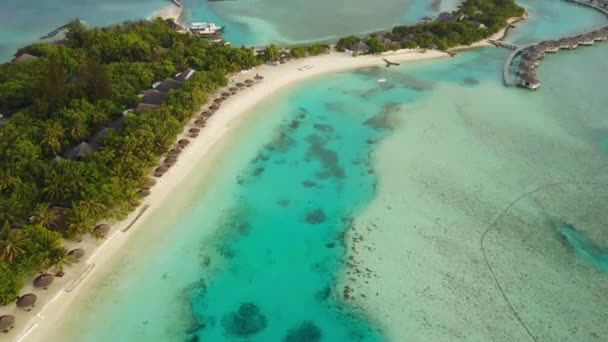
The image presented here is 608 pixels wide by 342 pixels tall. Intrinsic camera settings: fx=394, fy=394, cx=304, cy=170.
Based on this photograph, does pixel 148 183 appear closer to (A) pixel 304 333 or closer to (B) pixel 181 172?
(B) pixel 181 172

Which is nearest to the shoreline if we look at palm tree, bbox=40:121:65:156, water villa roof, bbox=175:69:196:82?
water villa roof, bbox=175:69:196:82

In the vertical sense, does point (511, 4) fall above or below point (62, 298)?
above

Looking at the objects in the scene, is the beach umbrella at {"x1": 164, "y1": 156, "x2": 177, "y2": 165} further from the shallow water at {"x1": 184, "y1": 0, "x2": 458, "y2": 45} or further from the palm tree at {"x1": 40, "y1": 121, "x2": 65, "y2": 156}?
the shallow water at {"x1": 184, "y1": 0, "x2": 458, "y2": 45}

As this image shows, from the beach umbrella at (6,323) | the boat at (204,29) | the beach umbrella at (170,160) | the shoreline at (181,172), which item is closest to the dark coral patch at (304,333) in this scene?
the shoreline at (181,172)

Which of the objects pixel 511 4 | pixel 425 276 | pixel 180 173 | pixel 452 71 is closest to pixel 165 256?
pixel 180 173

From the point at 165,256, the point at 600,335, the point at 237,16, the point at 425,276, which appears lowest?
the point at 600,335

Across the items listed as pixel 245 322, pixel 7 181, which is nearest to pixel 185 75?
pixel 7 181

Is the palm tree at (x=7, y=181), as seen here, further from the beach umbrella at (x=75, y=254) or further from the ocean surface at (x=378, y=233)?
the ocean surface at (x=378, y=233)

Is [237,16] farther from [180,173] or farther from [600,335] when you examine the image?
[600,335]
